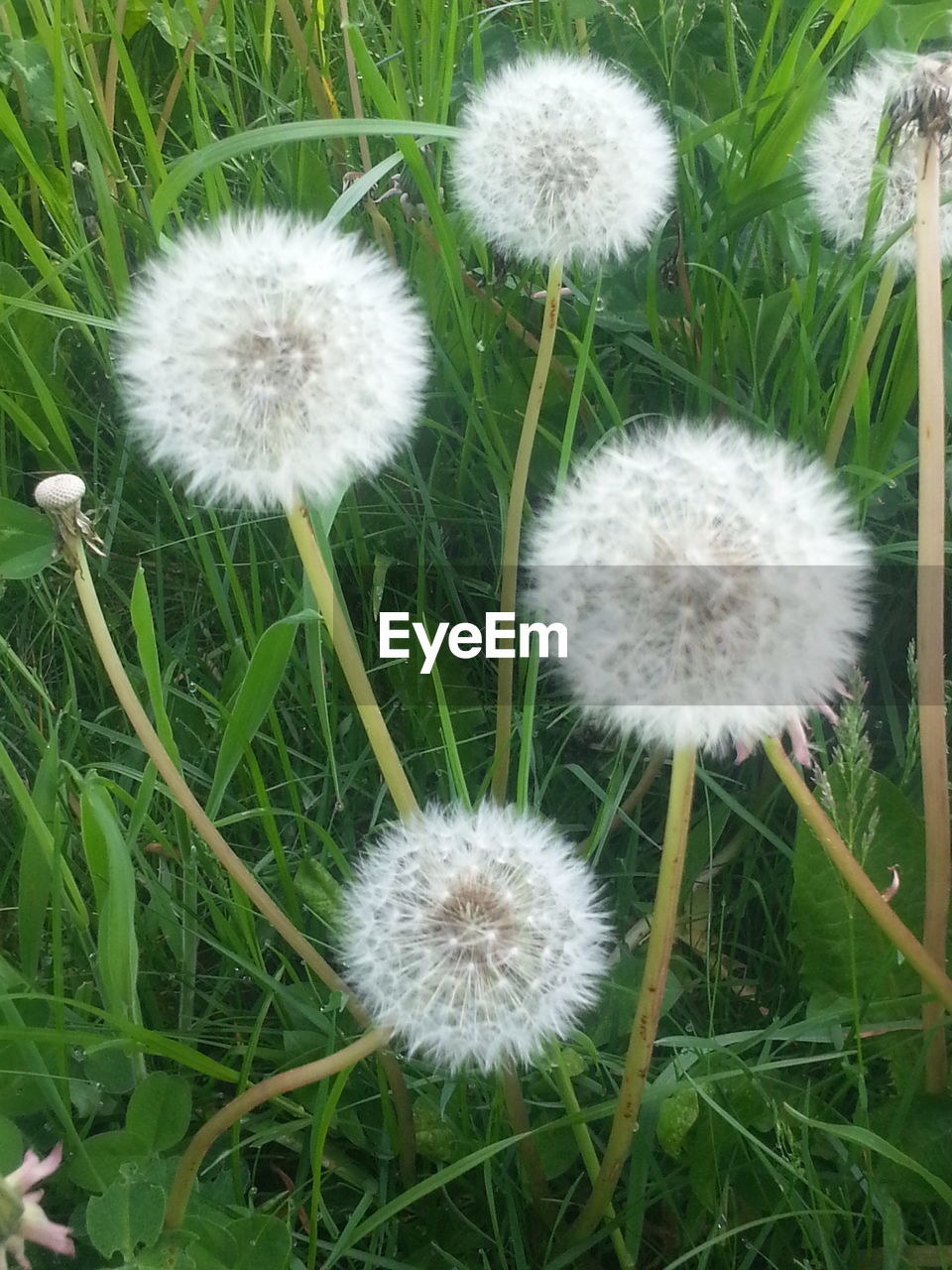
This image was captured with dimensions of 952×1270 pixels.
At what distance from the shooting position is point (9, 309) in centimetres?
97

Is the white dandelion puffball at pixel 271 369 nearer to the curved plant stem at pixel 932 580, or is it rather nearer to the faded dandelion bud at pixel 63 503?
the faded dandelion bud at pixel 63 503

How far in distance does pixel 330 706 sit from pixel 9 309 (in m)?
0.46

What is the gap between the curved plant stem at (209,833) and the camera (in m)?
0.62

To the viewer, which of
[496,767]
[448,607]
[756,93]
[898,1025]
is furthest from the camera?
[756,93]

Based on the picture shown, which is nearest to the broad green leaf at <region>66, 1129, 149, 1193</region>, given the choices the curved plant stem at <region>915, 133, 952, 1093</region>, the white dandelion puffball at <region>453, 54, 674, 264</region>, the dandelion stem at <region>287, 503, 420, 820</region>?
the dandelion stem at <region>287, 503, 420, 820</region>

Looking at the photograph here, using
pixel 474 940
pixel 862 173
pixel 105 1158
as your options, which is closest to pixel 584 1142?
pixel 474 940

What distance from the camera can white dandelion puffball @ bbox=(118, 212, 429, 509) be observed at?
0.58m

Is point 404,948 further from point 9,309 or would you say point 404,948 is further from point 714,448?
point 9,309

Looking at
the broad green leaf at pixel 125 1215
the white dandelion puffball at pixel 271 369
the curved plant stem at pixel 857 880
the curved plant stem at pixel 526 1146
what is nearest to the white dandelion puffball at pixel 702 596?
the curved plant stem at pixel 857 880

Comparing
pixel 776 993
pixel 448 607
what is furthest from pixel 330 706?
pixel 776 993

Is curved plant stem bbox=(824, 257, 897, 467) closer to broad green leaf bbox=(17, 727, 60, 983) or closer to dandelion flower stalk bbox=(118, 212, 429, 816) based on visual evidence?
dandelion flower stalk bbox=(118, 212, 429, 816)

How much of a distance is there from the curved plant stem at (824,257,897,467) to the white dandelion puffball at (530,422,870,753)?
289 mm

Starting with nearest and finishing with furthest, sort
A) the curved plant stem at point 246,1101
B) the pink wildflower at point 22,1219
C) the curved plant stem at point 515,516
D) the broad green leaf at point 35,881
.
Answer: the pink wildflower at point 22,1219 < the curved plant stem at point 246,1101 < the broad green leaf at point 35,881 < the curved plant stem at point 515,516

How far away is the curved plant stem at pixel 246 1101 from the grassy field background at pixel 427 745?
0.02 metres
